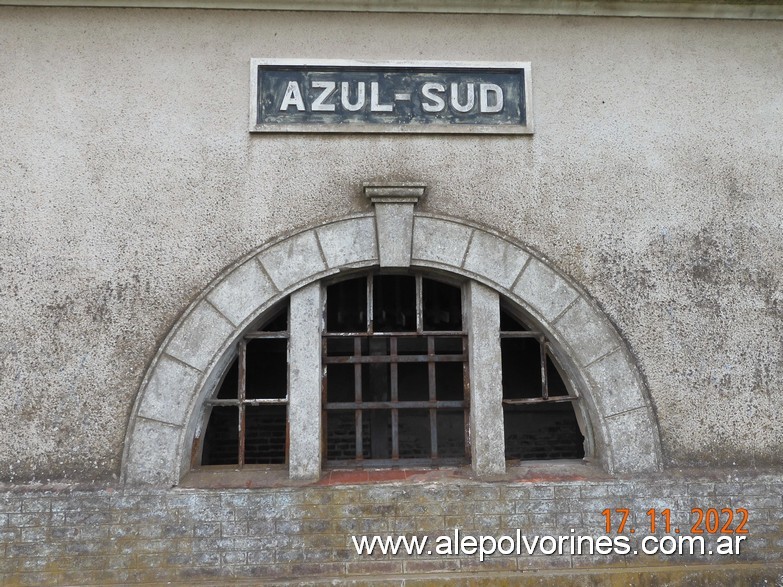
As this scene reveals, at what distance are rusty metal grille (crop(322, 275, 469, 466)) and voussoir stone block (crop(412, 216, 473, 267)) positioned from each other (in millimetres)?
199

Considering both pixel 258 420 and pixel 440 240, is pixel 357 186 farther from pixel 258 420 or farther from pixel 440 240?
pixel 258 420

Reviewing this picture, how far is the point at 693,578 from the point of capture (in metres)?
3.48

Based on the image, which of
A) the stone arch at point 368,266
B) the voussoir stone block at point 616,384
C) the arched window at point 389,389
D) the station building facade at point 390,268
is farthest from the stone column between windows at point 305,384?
the voussoir stone block at point 616,384

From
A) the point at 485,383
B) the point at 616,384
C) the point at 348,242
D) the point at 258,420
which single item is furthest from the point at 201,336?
the point at 258,420

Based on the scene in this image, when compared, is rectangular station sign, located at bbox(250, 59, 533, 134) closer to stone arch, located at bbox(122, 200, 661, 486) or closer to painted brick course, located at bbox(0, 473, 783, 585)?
stone arch, located at bbox(122, 200, 661, 486)

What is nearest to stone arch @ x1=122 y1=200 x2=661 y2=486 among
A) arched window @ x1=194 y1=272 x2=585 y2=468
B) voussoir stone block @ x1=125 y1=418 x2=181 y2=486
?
voussoir stone block @ x1=125 y1=418 x2=181 y2=486

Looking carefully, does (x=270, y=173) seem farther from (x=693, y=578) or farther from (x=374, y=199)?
(x=693, y=578)

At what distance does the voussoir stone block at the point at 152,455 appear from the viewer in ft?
11.4

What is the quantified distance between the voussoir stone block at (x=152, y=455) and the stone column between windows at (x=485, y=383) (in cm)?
184

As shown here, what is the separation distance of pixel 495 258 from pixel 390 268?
2.22ft

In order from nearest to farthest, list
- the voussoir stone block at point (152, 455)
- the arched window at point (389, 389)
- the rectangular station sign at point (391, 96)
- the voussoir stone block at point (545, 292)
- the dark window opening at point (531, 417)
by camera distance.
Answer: the voussoir stone block at point (152, 455), the voussoir stone block at point (545, 292), the rectangular station sign at point (391, 96), the arched window at point (389, 389), the dark window opening at point (531, 417)

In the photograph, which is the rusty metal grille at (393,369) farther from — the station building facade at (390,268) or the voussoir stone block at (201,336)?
the voussoir stone block at (201,336)

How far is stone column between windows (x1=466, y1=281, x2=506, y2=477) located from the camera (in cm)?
366

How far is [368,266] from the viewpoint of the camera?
375 centimetres
